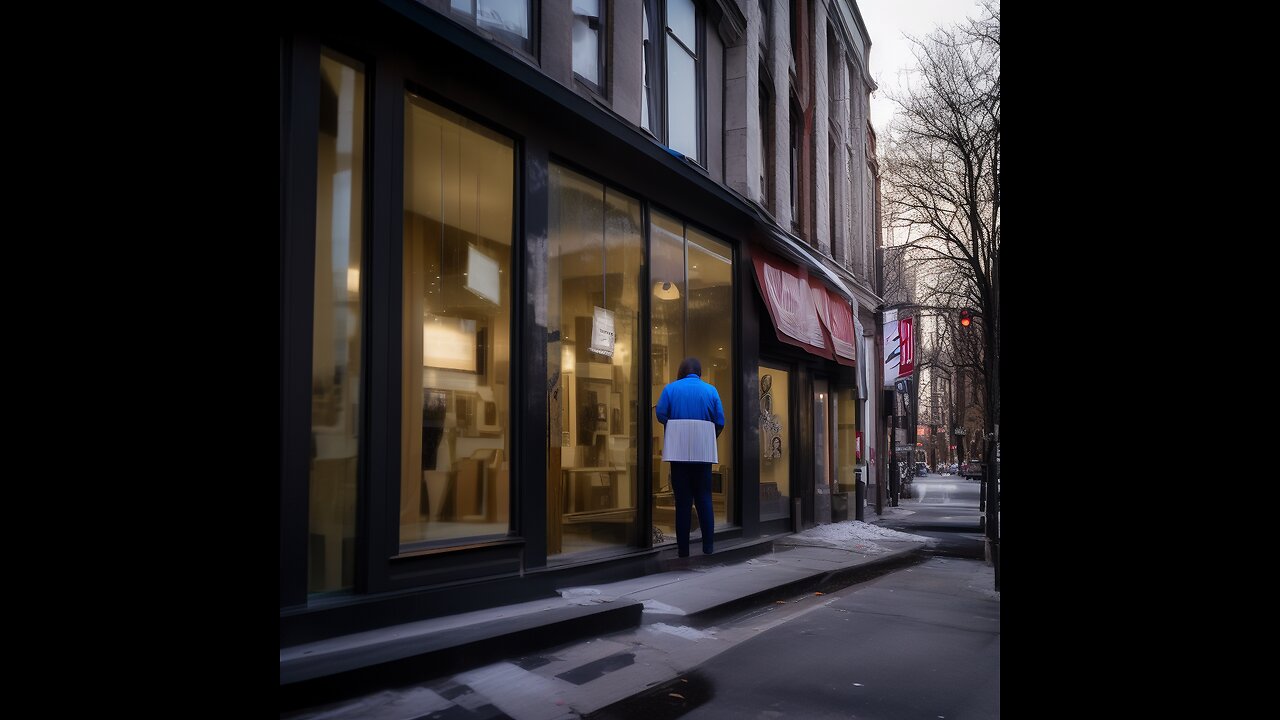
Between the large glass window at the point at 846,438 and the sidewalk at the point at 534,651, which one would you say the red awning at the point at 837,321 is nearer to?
the large glass window at the point at 846,438

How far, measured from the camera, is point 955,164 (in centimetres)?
1833

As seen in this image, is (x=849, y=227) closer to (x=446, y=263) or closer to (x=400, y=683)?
(x=446, y=263)

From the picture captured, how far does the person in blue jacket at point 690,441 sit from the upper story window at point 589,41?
3462 mm

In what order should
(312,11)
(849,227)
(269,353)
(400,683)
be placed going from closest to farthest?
(269,353)
(400,683)
(312,11)
(849,227)

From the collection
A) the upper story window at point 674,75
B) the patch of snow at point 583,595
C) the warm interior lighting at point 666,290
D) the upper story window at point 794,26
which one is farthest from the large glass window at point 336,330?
the upper story window at point 794,26

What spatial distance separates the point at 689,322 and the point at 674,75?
3573mm

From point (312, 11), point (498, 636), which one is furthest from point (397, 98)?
point (498, 636)

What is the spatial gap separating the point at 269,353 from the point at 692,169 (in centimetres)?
891

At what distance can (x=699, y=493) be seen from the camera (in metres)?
9.30

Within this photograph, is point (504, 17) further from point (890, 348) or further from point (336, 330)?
point (890, 348)

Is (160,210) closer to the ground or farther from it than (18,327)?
farther from it

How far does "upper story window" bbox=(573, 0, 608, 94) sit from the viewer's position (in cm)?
968

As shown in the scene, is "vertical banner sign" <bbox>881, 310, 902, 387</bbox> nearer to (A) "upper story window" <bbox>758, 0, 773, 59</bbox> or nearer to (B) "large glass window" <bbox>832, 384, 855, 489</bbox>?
(B) "large glass window" <bbox>832, 384, 855, 489</bbox>

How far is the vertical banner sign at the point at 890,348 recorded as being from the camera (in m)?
24.8
